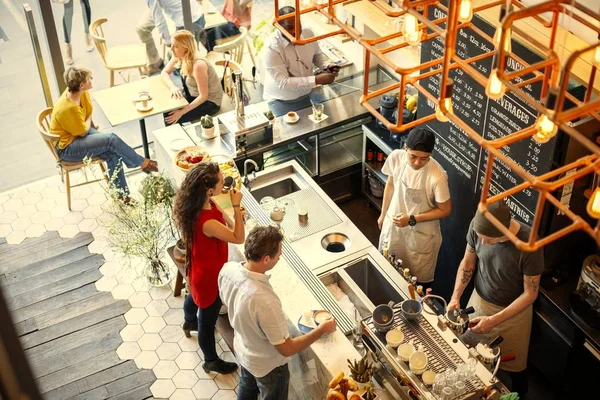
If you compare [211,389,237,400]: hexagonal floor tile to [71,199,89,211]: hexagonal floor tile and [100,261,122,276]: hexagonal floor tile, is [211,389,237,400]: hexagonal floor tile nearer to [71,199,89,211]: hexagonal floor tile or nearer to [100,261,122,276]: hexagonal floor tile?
[100,261,122,276]: hexagonal floor tile

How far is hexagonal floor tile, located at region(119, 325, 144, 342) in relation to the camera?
225 inches

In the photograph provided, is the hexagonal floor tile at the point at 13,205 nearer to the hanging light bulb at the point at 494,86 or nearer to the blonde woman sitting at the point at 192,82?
the blonde woman sitting at the point at 192,82

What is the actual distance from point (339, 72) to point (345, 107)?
0.54 meters

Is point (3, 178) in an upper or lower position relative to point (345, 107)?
lower

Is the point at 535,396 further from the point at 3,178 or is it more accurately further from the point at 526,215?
the point at 3,178

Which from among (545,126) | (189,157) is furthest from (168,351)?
(545,126)

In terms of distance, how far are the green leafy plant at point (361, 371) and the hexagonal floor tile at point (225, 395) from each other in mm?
1563

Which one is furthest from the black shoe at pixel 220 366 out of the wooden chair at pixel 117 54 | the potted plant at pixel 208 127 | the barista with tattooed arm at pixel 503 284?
the wooden chair at pixel 117 54

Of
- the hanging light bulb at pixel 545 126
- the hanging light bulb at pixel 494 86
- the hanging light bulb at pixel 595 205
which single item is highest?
the hanging light bulb at pixel 494 86

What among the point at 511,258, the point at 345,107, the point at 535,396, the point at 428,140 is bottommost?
the point at 535,396

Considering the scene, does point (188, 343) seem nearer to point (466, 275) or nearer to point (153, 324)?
point (153, 324)

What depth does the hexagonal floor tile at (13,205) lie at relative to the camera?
7.12 meters

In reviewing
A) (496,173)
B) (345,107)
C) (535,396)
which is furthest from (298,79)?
(535,396)

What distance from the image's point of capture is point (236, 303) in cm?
383
